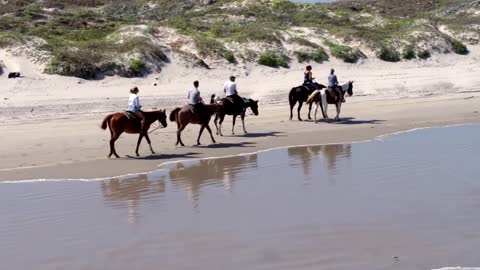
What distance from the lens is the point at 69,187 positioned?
1359 cm

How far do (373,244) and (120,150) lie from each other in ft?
34.0

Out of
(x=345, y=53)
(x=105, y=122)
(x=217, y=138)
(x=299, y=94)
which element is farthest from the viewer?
(x=345, y=53)

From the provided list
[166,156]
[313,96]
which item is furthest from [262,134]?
[166,156]

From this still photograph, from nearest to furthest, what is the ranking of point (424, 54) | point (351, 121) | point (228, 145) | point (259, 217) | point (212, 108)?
1. point (259, 217)
2. point (228, 145)
3. point (212, 108)
4. point (351, 121)
5. point (424, 54)

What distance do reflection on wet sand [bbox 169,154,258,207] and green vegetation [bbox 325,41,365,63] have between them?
2169 cm

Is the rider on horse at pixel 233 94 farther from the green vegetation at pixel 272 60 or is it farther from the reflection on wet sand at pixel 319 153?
the green vegetation at pixel 272 60

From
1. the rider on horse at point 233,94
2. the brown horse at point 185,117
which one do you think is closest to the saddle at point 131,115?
the brown horse at point 185,117

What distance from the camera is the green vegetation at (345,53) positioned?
3788cm

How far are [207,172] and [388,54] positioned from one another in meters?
27.3

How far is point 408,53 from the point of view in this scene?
135ft

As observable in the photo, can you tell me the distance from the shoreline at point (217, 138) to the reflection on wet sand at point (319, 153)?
77cm

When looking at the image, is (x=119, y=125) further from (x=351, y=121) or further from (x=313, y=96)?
(x=351, y=121)

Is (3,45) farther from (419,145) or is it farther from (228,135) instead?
(419,145)

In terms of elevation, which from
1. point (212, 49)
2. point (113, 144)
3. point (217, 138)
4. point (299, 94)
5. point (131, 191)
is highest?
point (212, 49)
